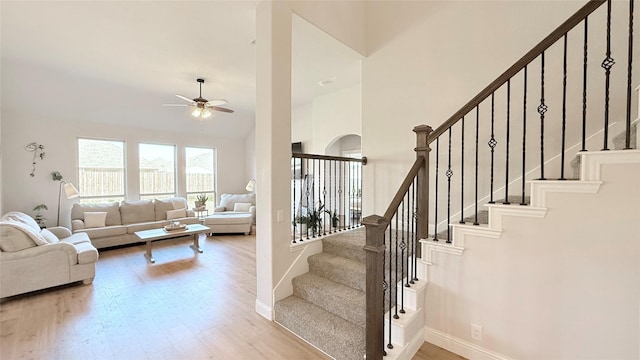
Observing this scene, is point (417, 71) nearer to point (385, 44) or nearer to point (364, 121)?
point (385, 44)

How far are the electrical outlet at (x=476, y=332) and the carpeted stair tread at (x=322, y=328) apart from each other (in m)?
0.92

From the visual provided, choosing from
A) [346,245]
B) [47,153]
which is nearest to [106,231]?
[47,153]

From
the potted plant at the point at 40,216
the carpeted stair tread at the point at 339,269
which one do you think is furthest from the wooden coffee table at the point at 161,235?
the carpeted stair tread at the point at 339,269

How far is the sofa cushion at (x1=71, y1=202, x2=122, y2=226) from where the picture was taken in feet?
18.1

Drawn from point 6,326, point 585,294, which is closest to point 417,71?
point 585,294

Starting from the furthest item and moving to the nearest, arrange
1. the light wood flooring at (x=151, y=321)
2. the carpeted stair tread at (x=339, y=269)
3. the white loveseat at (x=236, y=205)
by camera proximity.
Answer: the white loveseat at (x=236, y=205) → the carpeted stair tread at (x=339, y=269) → the light wood flooring at (x=151, y=321)

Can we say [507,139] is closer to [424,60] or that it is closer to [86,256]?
[424,60]

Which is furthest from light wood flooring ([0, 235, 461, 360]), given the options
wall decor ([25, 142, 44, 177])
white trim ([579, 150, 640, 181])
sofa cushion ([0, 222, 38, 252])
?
wall decor ([25, 142, 44, 177])

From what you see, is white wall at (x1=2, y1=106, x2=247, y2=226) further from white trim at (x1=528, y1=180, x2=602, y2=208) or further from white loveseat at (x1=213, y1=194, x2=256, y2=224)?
white trim at (x1=528, y1=180, x2=602, y2=208)

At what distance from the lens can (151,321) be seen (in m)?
2.63

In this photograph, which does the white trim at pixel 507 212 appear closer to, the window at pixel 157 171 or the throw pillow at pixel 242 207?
the throw pillow at pixel 242 207

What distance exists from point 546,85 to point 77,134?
8.76 m

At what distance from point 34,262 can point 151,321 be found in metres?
2.06

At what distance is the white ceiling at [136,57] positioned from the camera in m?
3.04
